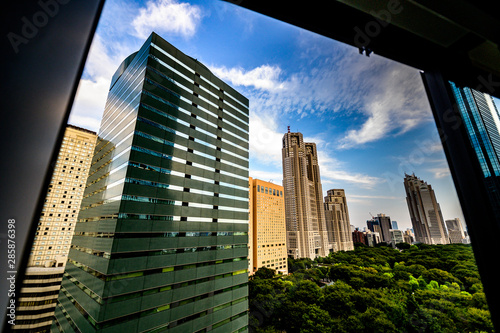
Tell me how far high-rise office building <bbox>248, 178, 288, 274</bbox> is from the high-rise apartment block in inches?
1299

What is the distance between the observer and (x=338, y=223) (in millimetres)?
65750

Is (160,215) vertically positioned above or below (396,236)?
above

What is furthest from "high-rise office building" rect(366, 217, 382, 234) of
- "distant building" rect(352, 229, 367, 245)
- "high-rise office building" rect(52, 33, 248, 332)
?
"high-rise office building" rect(52, 33, 248, 332)

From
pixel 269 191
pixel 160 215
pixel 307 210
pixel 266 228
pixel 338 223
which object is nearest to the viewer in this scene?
pixel 160 215

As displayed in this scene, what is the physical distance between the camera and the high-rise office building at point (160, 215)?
12.8 metres

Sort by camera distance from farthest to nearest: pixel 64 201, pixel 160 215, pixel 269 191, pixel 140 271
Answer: pixel 269 191
pixel 64 201
pixel 160 215
pixel 140 271

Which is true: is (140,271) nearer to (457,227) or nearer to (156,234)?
(156,234)

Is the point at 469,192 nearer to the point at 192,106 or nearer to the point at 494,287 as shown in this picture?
the point at 494,287

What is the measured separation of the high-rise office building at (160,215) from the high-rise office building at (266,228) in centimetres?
2330

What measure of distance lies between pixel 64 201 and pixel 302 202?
51.5 m

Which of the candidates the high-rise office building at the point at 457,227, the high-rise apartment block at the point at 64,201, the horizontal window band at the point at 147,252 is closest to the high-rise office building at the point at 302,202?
the horizontal window band at the point at 147,252

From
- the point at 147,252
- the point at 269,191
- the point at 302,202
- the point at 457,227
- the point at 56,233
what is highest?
the point at 269,191

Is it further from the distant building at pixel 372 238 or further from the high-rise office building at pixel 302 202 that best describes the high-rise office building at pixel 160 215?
the distant building at pixel 372 238

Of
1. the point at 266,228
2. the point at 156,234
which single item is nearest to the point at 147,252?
the point at 156,234
